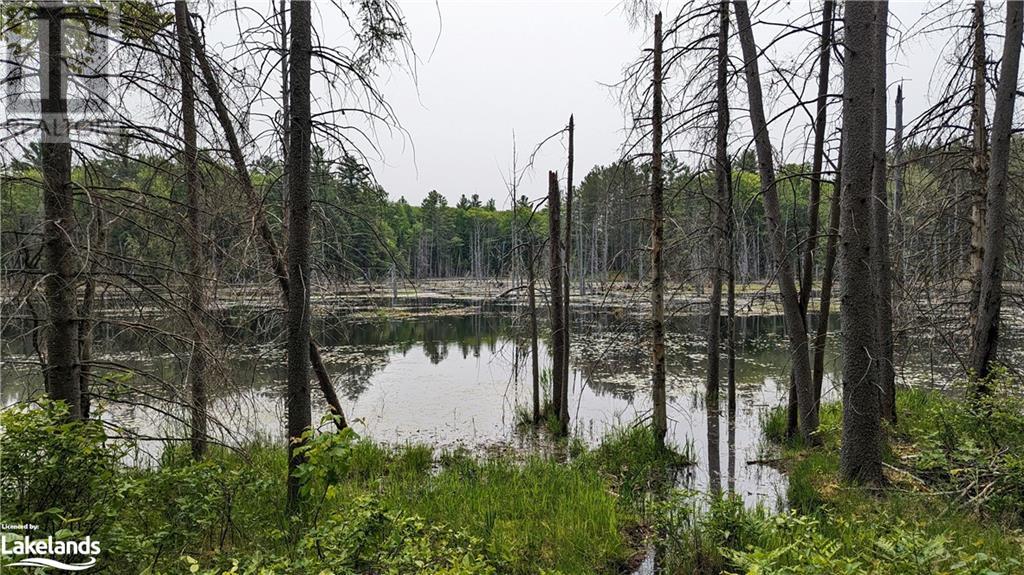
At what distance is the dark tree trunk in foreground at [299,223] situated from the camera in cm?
362

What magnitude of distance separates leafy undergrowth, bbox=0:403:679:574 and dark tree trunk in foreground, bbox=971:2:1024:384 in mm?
3743

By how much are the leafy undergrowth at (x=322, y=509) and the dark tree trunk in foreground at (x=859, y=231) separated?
2280 mm

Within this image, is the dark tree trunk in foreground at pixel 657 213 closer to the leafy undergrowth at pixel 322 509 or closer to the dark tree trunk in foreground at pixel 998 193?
the leafy undergrowth at pixel 322 509

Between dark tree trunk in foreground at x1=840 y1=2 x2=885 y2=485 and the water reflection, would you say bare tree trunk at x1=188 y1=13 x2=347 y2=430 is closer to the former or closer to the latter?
the water reflection

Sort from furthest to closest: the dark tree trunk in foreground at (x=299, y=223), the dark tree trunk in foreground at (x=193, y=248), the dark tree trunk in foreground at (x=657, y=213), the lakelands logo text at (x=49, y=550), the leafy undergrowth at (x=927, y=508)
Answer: the dark tree trunk in foreground at (x=657, y=213)
the dark tree trunk in foreground at (x=193, y=248)
the dark tree trunk in foreground at (x=299, y=223)
the leafy undergrowth at (x=927, y=508)
the lakelands logo text at (x=49, y=550)

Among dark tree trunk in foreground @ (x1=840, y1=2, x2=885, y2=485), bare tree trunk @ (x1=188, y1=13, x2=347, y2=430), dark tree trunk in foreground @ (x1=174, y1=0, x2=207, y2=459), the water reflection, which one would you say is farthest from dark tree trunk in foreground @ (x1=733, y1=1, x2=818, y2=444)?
dark tree trunk in foreground @ (x1=174, y1=0, x2=207, y2=459)

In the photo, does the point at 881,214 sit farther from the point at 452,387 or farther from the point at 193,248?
the point at 452,387

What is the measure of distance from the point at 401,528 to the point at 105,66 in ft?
13.4

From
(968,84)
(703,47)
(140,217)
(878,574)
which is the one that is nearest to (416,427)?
(140,217)

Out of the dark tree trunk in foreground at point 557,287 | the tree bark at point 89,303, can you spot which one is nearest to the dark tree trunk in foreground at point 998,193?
the dark tree trunk in foreground at point 557,287

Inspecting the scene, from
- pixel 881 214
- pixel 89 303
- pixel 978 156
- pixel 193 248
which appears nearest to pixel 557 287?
pixel 881 214

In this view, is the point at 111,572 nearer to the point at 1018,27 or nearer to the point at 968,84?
the point at 1018,27

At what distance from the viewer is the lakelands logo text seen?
6.71ft

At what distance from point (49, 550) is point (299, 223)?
7.35 ft
